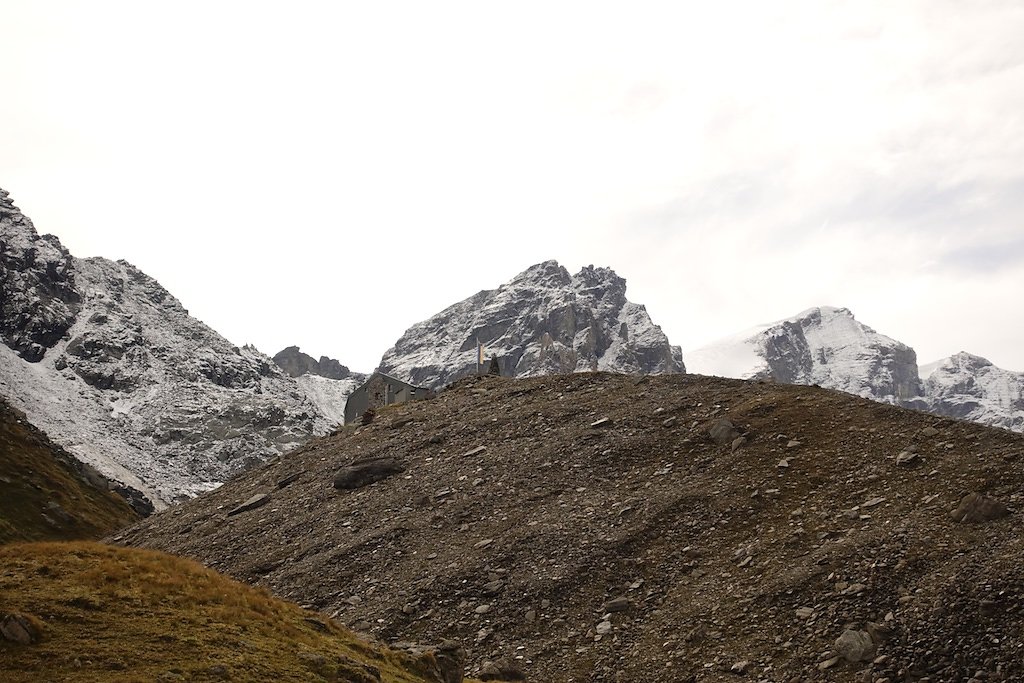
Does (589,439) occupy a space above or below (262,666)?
above

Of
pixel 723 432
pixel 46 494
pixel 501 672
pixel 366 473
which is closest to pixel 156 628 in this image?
pixel 501 672

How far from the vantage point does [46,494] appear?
83.6 metres

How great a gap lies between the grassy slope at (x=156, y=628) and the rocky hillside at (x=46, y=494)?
44.6m

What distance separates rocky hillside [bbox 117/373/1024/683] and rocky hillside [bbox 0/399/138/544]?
26787mm

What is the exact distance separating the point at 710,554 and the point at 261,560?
21.4 meters

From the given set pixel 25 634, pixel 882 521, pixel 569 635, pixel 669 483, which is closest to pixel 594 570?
pixel 569 635

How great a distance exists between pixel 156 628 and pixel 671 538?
62.9ft

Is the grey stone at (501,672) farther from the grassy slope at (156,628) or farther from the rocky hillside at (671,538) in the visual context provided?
the grassy slope at (156,628)

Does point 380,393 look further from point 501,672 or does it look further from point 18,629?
point 18,629

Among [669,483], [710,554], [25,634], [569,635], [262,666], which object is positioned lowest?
[25,634]

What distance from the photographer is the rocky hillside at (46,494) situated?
73875mm

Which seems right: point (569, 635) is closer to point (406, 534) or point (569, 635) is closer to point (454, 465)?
point (406, 534)

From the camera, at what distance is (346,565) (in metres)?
38.7

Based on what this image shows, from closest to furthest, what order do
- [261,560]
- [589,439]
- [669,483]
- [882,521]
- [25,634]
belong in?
[25,634]
[882,521]
[669,483]
[261,560]
[589,439]
